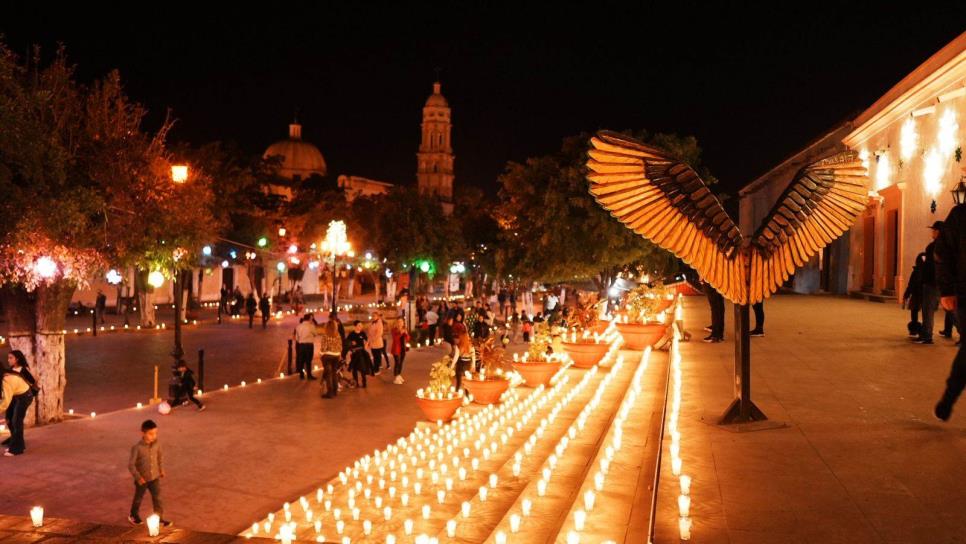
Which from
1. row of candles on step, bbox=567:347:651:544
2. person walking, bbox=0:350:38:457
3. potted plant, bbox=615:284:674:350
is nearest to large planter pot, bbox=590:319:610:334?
potted plant, bbox=615:284:674:350

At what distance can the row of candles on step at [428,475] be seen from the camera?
6.84 m

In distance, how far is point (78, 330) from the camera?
28.1 meters

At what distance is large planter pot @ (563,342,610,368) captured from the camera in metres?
13.7

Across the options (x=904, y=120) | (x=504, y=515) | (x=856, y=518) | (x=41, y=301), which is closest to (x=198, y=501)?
(x=504, y=515)

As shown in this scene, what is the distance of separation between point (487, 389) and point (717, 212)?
7.23 m

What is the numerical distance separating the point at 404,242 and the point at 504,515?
4767 cm

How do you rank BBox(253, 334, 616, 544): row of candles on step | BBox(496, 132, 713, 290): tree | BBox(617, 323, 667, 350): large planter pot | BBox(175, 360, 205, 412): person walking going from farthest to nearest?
BBox(496, 132, 713, 290): tree, BBox(175, 360, 205, 412): person walking, BBox(617, 323, 667, 350): large planter pot, BBox(253, 334, 616, 544): row of candles on step

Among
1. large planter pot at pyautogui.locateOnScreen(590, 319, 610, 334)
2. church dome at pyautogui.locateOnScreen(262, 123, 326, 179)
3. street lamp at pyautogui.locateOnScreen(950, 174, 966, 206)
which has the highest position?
church dome at pyautogui.locateOnScreen(262, 123, 326, 179)

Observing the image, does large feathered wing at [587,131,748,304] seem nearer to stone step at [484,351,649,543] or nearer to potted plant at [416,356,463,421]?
stone step at [484,351,649,543]

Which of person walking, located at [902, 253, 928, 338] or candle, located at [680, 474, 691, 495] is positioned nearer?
candle, located at [680, 474, 691, 495]

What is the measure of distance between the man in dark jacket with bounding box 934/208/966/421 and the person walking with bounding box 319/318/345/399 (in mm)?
12185

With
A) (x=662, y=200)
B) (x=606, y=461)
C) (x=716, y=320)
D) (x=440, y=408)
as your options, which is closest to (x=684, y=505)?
(x=606, y=461)

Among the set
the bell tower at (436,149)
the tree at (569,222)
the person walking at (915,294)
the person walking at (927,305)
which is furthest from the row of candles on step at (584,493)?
the bell tower at (436,149)

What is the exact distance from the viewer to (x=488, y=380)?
41.7ft
